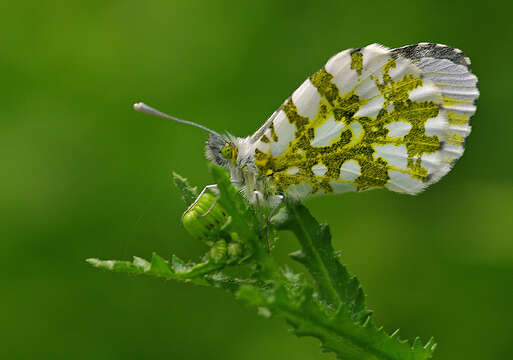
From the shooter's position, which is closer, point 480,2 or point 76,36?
point 480,2

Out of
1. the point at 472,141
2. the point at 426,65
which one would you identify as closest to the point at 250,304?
the point at 426,65

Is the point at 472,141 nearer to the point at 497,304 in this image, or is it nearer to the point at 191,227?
the point at 497,304

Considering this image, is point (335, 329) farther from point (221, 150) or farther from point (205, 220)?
point (221, 150)

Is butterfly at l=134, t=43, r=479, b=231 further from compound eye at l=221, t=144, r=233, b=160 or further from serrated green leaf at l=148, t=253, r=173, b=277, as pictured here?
serrated green leaf at l=148, t=253, r=173, b=277

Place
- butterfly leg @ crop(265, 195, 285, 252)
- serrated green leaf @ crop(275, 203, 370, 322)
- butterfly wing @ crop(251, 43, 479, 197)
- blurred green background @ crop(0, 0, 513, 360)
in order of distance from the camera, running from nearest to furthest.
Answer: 1. serrated green leaf @ crop(275, 203, 370, 322)
2. butterfly leg @ crop(265, 195, 285, 252)
3. butterfly wing @ crop(251, 43, 479, 197)
4. blurred green background @ crop(0, 0, 513, 360)

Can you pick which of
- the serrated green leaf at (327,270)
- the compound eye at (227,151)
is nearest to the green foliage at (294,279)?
the serrated green leaf at (327,270)

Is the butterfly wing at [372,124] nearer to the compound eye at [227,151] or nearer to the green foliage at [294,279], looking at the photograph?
the compound eye at [227,151]

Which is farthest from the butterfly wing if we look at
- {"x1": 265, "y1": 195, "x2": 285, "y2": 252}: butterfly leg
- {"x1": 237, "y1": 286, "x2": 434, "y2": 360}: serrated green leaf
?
{"x1": 237, "y1": 286, "x2": 434, "y2": 360}: serrated green leaf
